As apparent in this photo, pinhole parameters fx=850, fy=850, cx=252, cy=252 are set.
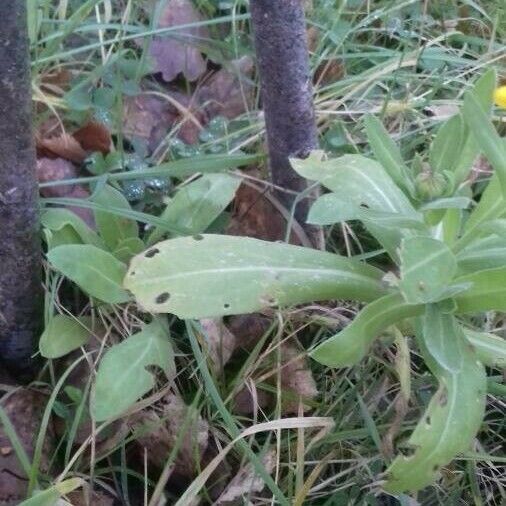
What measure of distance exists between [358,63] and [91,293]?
0.86 m

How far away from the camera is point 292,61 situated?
1.28m

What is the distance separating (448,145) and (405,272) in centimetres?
28

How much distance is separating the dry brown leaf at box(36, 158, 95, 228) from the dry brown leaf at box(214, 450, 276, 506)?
512 mm

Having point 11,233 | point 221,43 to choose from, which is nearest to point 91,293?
point 11,233

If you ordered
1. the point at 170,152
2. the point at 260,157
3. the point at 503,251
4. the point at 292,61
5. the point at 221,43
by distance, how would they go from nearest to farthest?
the point at 503,251 < the point at 292,61 < the point at 260,157 < the point at 170,152 < the point at 221,43

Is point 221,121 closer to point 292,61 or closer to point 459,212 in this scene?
point 292,61

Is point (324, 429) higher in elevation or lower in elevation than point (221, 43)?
lower

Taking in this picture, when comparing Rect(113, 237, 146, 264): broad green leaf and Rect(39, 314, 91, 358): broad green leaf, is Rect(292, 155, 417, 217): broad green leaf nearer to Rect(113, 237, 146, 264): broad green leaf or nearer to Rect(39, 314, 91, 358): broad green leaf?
Rect(113, 237, 146, 264): broad green leaf

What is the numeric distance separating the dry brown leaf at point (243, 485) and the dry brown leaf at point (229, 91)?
76 centimetres

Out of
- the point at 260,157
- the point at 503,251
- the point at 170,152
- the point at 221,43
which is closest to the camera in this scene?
the point at 503,251

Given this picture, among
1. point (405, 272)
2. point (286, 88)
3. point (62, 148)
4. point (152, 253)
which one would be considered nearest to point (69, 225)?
point (152, 253)

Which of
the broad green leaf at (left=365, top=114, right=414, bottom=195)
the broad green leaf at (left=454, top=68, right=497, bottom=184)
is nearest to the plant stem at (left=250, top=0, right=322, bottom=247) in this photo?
the broad green leaf at (left=365, top=114, right=414, bottom=195)

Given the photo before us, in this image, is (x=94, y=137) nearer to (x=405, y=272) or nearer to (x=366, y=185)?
(x=366, y=185)

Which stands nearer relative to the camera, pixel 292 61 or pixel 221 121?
pixel 292 61
